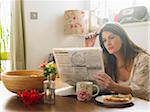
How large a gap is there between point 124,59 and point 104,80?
1.94 ft

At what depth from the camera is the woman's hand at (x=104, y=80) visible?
50.3 inches

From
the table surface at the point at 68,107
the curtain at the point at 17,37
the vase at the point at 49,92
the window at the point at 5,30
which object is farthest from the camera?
the window at the point at 5,30

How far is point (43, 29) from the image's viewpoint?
358cm

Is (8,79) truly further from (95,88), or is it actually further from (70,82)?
(95,88)

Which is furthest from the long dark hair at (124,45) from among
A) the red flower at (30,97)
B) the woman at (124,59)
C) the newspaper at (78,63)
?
the red flower at (30,97)

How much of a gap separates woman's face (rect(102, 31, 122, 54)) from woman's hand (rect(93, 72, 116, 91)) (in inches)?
18.3

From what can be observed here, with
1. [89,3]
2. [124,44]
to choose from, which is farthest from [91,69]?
[89,3]

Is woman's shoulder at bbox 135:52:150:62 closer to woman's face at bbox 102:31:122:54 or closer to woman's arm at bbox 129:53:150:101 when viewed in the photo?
woman's arm at bbox 129:53:150:101

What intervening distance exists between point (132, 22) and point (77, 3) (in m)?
1.44

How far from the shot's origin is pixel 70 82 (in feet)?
4.76

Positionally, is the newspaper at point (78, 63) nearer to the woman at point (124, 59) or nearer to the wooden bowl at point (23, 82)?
the wooden bowl at point (23, 82)

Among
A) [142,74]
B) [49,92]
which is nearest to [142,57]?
[142,74]

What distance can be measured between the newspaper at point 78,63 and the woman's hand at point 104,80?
0.03m

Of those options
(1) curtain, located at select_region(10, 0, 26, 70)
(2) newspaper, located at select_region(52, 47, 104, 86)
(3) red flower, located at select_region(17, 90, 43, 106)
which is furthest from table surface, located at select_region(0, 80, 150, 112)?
(1) curtain, located at select_region(10, 0, 26, 70)
